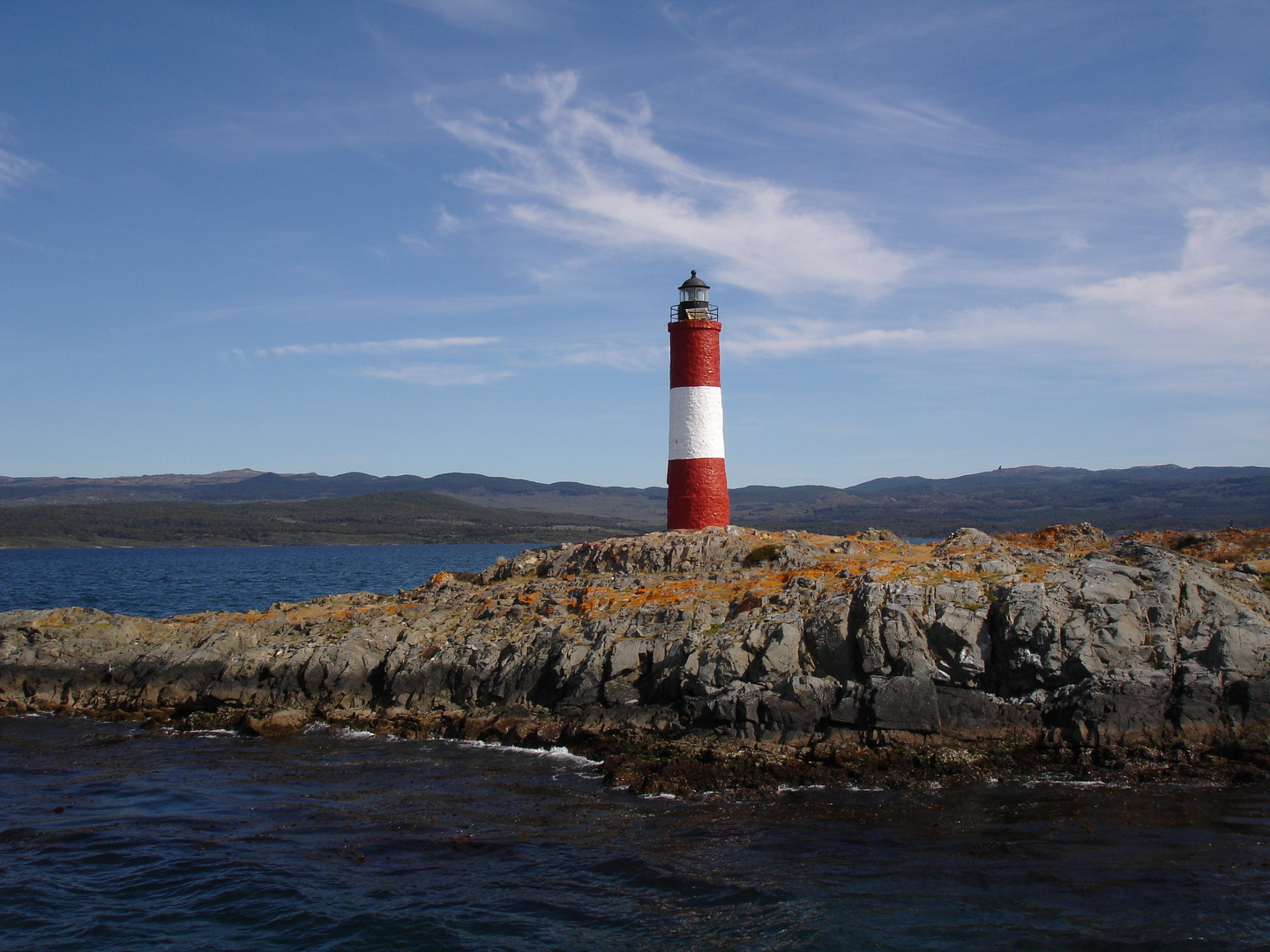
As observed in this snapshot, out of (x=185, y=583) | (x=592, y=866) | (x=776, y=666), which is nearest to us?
(x=592, y=866)

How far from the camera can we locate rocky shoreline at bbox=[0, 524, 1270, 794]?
19.0 meters

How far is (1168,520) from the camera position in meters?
162

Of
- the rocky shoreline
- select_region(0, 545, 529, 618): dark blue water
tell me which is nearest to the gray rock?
the rocky shoreline

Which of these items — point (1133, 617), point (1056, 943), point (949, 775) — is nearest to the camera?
point (1056, 943)

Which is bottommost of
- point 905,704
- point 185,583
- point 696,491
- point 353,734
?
point 185,583

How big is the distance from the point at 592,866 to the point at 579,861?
278 mm

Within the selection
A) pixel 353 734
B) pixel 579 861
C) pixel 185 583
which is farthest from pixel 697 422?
pixel 185 583

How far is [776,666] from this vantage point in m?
21.4

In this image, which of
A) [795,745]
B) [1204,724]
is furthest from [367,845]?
[1204,724]

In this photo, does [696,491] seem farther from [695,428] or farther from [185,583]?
[185,583]

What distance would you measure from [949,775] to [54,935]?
50.4 ft

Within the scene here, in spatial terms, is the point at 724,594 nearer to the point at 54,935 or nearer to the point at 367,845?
the point at 367,845

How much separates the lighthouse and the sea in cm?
1475

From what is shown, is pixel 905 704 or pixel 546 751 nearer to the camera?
pixel 905 704
